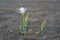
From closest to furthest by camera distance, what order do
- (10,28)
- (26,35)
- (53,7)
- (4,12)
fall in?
(26,35) → (10,28) → (4,12) → (53,7)

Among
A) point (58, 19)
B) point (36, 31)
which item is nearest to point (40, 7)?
point (58, 19)

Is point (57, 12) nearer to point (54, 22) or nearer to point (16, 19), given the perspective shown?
point (54, 22)

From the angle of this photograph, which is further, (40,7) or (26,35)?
(40,7)

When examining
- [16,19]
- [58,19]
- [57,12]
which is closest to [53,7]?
[57,12]

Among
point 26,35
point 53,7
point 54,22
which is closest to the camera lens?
point 26,35

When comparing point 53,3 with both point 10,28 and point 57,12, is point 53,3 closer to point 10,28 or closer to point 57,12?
point 57,12

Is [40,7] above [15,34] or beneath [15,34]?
above
